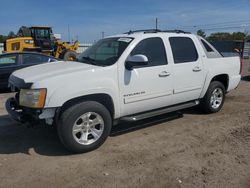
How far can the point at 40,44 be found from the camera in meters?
19.3

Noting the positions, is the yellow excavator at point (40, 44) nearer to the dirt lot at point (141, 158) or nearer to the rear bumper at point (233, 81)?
the rear bumper at point (233, 81)

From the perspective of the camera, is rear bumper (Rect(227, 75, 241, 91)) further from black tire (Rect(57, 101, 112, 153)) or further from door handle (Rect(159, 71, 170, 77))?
black tire (Rect(57, 101, 112, 153))

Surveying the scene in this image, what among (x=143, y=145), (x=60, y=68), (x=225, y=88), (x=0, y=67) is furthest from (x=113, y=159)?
(x=0, y=67)

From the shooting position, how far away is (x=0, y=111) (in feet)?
23.1

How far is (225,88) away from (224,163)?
3067 millimetres

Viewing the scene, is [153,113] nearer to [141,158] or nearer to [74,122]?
[141,158]

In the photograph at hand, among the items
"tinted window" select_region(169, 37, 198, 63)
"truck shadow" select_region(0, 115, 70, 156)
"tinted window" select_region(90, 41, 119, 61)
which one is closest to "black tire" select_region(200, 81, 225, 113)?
"tinted window" select_region(169, 37, 198, 63)

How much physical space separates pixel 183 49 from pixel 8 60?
6319 millimetres

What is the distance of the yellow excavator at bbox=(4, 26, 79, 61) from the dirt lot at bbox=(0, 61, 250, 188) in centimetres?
1296

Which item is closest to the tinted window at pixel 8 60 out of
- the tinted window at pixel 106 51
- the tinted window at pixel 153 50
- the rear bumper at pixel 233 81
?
the tinted window at pixel 106 51

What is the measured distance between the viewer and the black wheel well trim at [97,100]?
14.0 ft

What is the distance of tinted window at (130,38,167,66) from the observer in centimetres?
502

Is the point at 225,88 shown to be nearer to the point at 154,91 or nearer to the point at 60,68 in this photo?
the point at 154,91

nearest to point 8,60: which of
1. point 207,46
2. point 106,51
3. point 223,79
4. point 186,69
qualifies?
point 106,51
